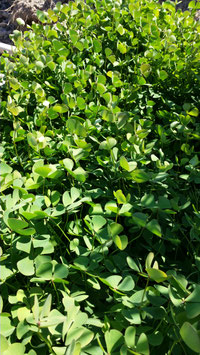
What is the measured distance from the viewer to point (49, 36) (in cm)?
145

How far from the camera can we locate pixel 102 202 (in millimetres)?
853

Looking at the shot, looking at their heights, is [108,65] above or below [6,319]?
above

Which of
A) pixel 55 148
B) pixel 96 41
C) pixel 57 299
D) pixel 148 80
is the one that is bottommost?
pixel 57 299

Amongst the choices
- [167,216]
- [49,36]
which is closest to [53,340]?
[167,216]

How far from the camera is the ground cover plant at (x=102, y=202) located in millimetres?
555

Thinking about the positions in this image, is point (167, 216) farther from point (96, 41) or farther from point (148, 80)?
point (96, 41)

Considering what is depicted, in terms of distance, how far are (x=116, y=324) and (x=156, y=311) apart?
0.26 feet

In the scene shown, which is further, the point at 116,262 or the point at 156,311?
the point at 116,262

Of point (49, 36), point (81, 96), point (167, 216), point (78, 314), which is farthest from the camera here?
point (49, 36)

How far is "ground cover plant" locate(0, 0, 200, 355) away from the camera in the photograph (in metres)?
0.56

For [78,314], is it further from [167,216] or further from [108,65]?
[108,65]

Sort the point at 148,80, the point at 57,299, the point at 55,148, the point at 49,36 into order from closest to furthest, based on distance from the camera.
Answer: the point at 57,299 < the point at 55,148 < the point at 148,80 < the point at 49,36

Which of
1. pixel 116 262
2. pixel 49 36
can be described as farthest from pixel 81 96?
pixel 116 262

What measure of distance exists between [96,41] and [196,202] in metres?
0.82
